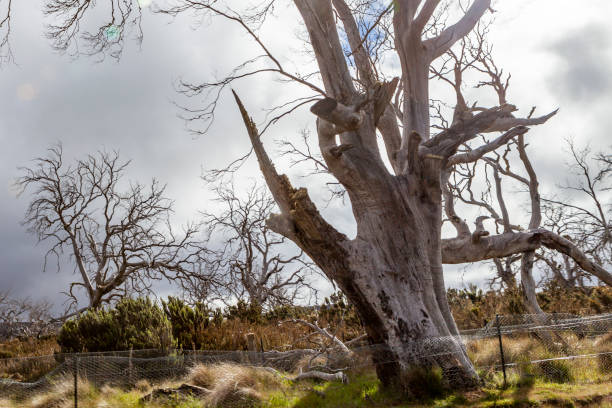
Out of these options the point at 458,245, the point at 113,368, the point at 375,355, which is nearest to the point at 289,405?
the point at 375,355

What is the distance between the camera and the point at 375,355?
801 cm

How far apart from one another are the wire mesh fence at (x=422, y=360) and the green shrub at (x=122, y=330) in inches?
34.4

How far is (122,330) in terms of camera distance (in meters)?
12.7

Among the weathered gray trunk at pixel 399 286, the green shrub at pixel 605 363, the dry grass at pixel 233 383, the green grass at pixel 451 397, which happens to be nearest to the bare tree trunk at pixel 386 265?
the weathered gray trunk at pixel 399 286

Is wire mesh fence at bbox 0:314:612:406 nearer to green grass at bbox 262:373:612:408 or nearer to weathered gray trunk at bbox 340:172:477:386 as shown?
weathered gray trunk at bbox 340:172:477:386

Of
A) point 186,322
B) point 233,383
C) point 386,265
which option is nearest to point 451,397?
point 386,265

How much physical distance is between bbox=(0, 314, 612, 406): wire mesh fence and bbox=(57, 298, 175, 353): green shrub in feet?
2.87

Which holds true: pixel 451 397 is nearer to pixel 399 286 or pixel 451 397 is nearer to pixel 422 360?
pixel 422 360

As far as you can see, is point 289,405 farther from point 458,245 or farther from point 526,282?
point 526,282

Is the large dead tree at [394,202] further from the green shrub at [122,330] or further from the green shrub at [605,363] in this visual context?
the green shrub at [122,330]

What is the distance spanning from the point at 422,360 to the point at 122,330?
826 centimetres

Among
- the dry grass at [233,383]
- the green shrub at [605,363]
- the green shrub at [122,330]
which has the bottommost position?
the green shrub at [605,363]

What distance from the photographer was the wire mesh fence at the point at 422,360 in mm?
8000

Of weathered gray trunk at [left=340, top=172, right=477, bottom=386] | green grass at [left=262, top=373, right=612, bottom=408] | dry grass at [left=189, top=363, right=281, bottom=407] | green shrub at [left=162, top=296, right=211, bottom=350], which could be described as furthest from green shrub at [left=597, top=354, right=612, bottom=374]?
green shrub at [left=162, top=296, right=211, bottom=350]
